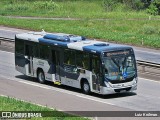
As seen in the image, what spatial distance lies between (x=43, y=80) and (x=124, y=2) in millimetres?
69515

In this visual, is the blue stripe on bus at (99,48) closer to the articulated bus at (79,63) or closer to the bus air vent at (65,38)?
the articulated bus at (79,63)

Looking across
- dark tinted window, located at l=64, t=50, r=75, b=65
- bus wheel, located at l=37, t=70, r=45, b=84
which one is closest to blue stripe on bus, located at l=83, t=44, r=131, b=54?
dark tinted window, located at l=64, t=50, r=75, b=65

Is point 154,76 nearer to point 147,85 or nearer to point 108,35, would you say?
point 147,85

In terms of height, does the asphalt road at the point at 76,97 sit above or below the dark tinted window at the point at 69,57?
below

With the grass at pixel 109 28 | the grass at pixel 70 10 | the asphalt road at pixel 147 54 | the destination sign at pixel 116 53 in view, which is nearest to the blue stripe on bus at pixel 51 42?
the destination sign at pixel 116 53

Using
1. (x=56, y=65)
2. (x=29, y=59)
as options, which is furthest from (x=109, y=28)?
(x=56, y=65)

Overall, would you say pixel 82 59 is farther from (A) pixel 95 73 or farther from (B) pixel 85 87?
(B) pixel 85 87

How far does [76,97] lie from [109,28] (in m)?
36.7

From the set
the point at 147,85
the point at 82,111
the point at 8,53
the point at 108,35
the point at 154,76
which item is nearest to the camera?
the point at 82,111

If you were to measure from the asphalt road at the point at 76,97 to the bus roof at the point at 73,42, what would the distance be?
92.5 inches

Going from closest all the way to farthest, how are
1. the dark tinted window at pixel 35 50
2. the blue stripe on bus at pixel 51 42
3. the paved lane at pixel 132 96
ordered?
the paved lane at pixel 132 96
the blue stripe on bus at pixel 51 42
the dark tinted window at pixel 35 50

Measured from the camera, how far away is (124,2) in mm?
96500

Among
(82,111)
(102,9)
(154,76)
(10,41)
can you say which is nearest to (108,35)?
(10,41)

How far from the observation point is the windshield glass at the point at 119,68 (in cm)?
2431
